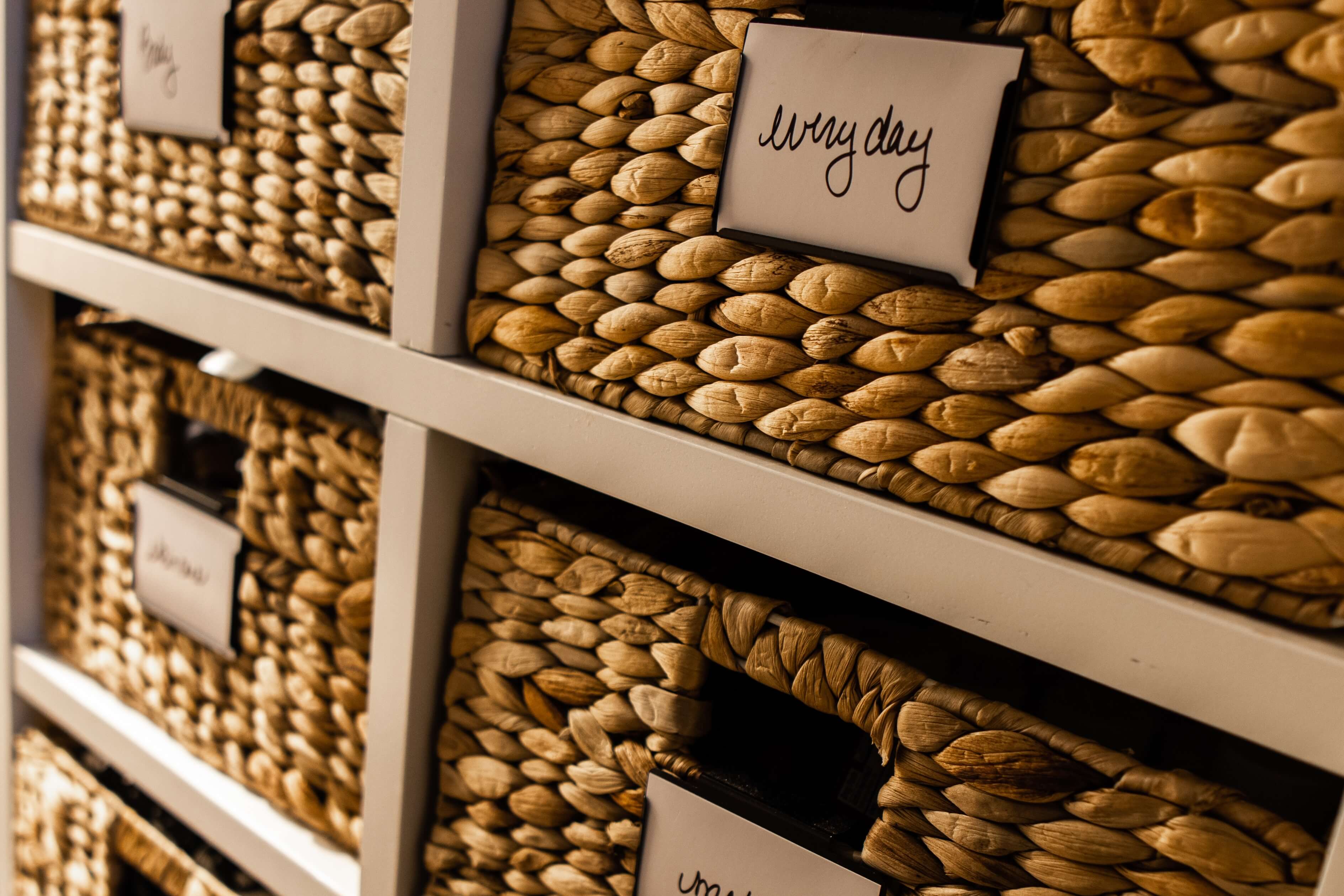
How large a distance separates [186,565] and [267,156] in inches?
10.7

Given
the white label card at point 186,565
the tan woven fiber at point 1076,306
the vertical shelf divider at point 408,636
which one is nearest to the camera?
the tan woven fiber at point 1076,306

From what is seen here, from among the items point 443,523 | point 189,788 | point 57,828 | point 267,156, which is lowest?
point 57,828

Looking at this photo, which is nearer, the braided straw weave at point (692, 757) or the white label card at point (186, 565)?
the braided straw weave at point (692, 757)

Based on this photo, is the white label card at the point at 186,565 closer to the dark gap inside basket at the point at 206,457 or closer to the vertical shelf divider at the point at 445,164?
the dark gap inside basket at the point at 206,457

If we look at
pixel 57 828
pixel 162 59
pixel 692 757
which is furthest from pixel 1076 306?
pixel 57 828

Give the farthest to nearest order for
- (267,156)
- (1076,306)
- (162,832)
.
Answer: (162,832) < (267,156) < (1076,306)

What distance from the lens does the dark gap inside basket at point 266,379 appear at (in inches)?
23.8

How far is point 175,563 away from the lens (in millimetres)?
655

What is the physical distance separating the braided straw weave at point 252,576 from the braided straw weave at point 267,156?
8 centimetres

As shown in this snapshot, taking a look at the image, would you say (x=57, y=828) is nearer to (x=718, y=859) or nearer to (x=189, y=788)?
(x=189, y=788)

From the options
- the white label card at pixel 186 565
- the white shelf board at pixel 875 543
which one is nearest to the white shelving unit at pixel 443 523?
the white shelf board at pixel 875 543

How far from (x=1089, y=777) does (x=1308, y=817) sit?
11 centimetres

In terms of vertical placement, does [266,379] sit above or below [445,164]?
below

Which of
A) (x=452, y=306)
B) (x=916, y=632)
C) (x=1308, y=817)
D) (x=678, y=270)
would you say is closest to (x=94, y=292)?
(x=452, y=306)
